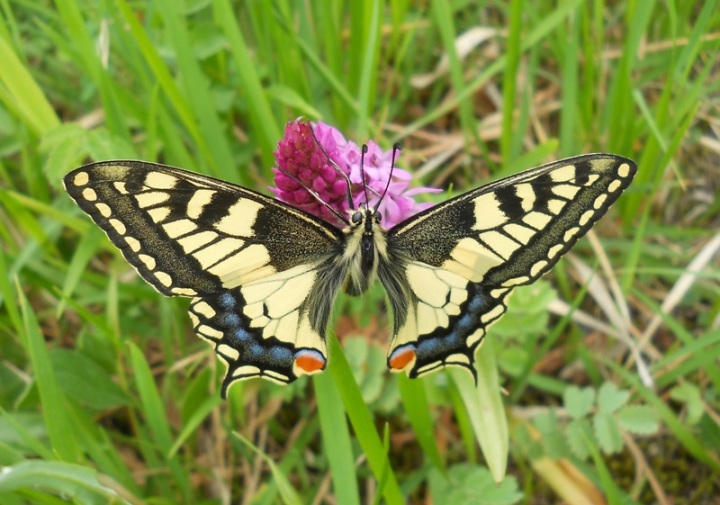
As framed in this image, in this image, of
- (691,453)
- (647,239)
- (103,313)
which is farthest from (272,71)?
(691,453)

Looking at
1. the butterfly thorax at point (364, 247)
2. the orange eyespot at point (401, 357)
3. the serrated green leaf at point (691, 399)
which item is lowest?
the serrated green leaf at point (691, 399)

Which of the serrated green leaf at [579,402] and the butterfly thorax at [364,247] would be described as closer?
the butterfly thorax at [364,247]

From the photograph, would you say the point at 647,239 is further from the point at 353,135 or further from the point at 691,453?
the point at 353,135

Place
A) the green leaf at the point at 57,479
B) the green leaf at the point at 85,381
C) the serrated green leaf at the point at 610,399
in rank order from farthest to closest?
the green leaf at the point at 85,381 < the serrated green leaf at the point at 610,399 < the green leaf at the point at 57,479

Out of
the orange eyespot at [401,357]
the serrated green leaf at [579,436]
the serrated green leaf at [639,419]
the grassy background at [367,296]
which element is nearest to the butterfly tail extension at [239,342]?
the grassy background at [367,296]

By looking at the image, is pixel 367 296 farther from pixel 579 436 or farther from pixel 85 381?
pixel 85 381

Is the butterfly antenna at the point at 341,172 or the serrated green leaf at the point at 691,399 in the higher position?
the butterfly antenna at the point at 341,172

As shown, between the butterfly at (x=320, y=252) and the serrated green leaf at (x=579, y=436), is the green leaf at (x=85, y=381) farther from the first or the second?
the serrated green leaf at (x=579, y=436)
